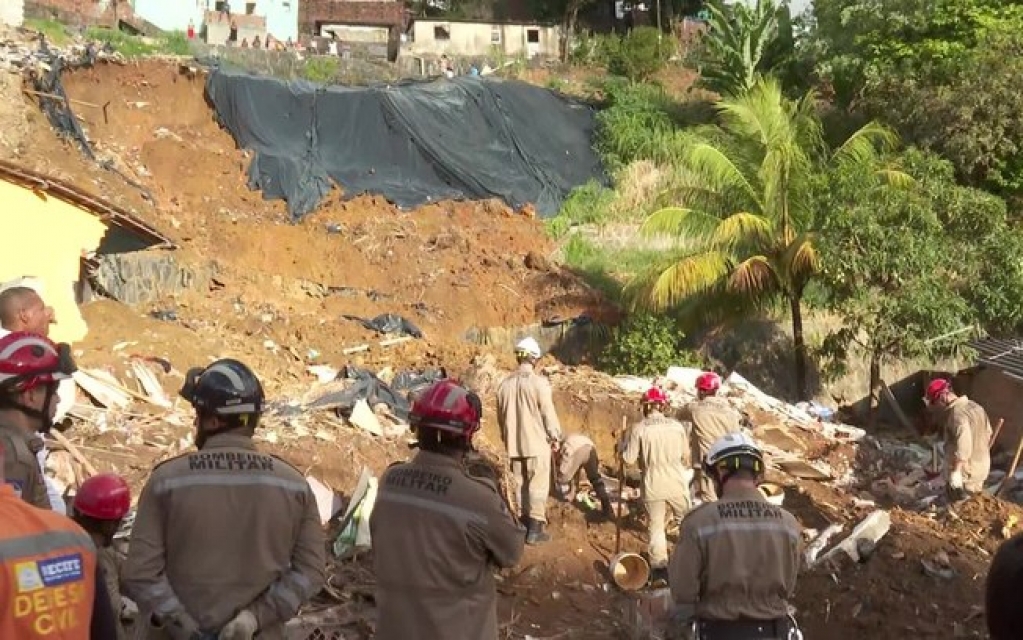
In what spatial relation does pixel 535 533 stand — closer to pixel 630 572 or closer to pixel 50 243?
pixel 630 572

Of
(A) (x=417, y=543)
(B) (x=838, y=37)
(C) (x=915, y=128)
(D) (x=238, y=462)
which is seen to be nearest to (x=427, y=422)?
(A) (x=417, y=543)

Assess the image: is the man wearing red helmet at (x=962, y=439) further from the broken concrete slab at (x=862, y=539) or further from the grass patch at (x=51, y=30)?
the grass patch at (x=51, y=30)

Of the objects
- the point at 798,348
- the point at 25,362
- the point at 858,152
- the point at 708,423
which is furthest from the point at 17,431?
the point at 858,152

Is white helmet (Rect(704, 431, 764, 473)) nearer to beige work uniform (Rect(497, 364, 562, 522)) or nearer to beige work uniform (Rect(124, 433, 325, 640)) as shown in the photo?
beige work uniform (Rect(124, 433, 325, 640))

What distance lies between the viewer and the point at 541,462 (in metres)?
9.37

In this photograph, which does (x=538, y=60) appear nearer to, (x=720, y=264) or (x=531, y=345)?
(x=720, y=264)

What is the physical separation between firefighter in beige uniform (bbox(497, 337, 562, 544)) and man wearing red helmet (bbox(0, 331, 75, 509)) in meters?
5.76

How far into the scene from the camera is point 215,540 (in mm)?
3557

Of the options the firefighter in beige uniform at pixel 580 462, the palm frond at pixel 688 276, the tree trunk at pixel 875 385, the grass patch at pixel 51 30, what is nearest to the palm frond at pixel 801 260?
the palm frond at pixel 688 276

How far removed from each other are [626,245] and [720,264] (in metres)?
7.10

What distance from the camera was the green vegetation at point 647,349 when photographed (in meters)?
16.2

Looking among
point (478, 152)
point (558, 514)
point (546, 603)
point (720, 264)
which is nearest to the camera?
point (546, 603)

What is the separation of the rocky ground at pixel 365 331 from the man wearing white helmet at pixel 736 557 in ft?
11.6

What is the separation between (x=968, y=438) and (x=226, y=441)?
772 centimetres
